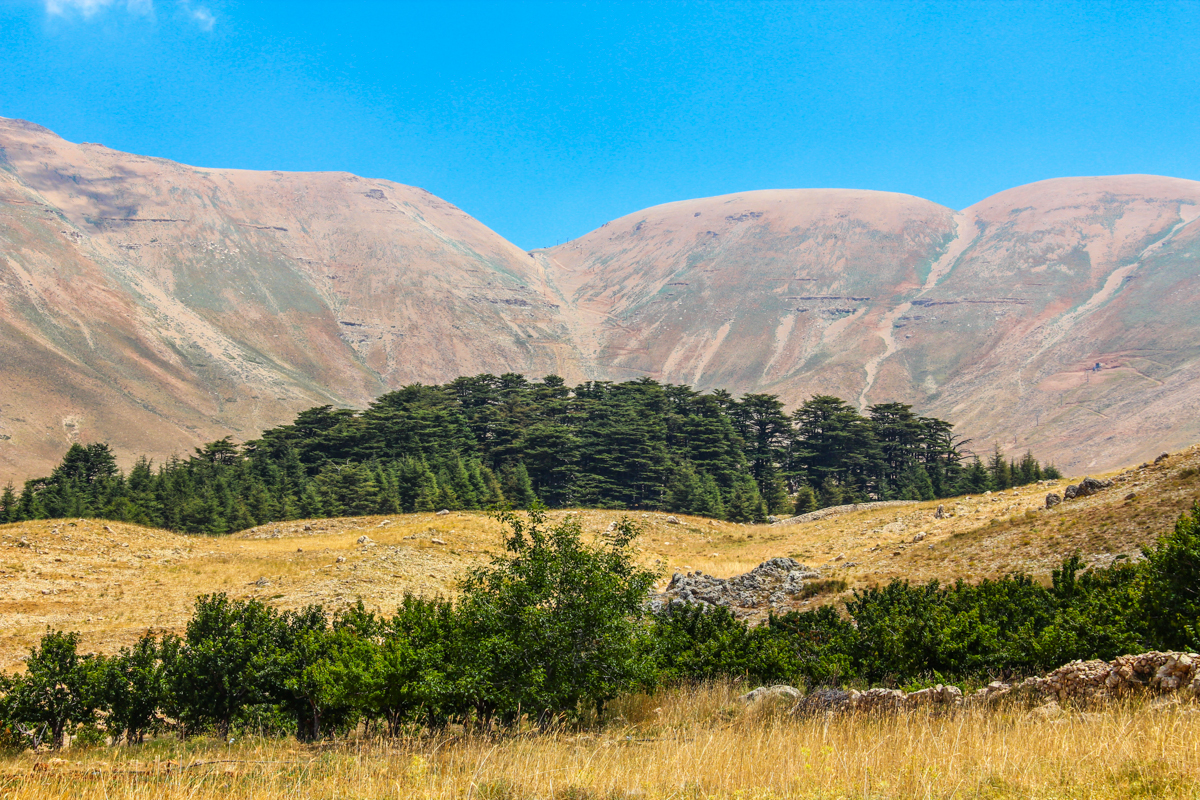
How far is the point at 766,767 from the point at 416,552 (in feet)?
100

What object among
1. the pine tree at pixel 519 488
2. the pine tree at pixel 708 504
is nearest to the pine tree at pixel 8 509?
the pine tree at pixel 519 488

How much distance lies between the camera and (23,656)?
20.7 m

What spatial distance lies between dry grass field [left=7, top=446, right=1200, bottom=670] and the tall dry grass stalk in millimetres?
9798

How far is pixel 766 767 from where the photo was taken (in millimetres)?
6953

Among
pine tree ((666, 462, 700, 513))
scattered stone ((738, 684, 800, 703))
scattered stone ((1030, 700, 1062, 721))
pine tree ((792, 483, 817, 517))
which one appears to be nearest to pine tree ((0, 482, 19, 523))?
pine tree ((666, 462, 700, 513))

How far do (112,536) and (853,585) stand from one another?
3536 cm

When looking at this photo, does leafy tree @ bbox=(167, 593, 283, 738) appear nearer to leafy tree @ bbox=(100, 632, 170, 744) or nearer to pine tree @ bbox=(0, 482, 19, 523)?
leafy tree @ bbox=(100, 632, 170, 744)

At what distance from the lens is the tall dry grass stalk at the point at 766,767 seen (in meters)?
5.88

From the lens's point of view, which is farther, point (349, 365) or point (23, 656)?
point (349, 365)

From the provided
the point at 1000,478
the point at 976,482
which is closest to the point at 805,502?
the point at 976,482

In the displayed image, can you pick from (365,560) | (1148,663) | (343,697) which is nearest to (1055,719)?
(1148,663)

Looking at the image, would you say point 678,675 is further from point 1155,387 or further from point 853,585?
point 1155,387

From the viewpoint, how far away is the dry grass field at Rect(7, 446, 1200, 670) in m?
23.2

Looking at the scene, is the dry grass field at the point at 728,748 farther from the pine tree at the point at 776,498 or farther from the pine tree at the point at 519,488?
the pine tree at the point at 776,498
